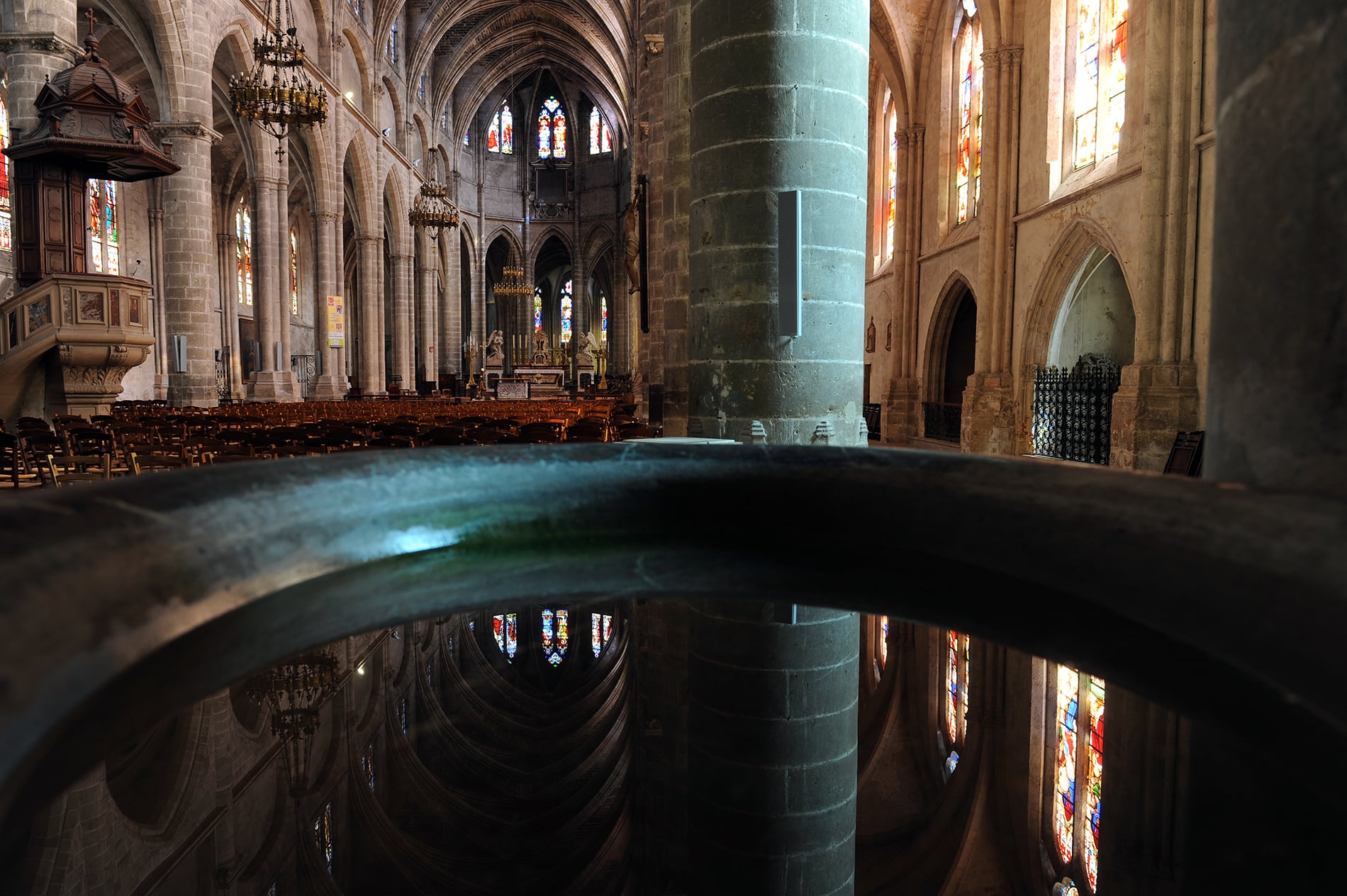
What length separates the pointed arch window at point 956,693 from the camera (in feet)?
4.16

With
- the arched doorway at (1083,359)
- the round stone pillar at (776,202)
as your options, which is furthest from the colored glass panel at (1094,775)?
the arched doorway at (1083,359)

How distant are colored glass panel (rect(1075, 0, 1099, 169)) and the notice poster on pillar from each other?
17072 mm

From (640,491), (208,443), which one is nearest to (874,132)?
(208,443)

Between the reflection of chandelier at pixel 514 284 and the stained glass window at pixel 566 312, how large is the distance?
3908 millimetres

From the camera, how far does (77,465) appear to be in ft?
22.9

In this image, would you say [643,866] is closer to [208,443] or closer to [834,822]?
[834,822]

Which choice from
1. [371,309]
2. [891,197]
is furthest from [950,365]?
[371,309]

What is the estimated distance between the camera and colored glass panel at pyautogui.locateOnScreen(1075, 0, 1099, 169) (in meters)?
11.5

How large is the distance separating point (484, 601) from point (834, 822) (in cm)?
97

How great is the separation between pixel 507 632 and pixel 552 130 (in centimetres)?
4305

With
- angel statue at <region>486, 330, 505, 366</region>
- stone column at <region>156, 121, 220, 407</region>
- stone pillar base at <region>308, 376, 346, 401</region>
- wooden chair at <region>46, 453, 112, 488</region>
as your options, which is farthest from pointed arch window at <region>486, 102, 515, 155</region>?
wooden chair at <region>46, 453, 112, 488</region>

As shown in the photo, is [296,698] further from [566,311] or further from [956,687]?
[566,311]

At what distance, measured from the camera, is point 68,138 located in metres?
10.9

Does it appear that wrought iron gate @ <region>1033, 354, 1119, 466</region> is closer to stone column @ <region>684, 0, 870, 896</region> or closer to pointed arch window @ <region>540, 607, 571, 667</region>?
stone column @ <region>684, 0, 870, 896</region>
